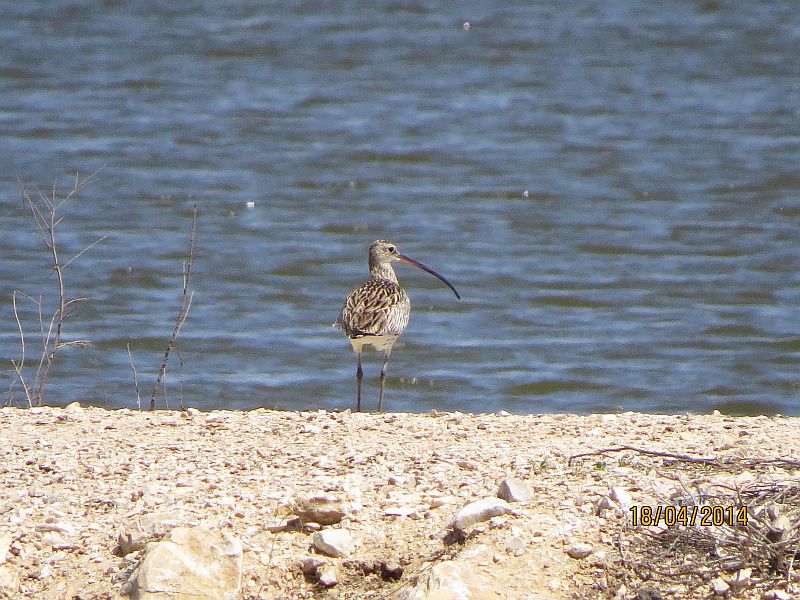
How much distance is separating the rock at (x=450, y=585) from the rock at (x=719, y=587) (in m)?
0.74

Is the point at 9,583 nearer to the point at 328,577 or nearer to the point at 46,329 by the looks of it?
the point at 328,577

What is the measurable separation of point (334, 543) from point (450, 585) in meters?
0.59

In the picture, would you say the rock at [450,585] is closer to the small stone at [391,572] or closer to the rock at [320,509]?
the small stone at [391,572]

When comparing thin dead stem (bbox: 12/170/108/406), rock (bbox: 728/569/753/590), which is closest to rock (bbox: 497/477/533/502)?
rock (bbox: 728/569/753/590)

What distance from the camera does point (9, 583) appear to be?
5.59 meters

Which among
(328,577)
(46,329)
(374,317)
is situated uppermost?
(328,577)

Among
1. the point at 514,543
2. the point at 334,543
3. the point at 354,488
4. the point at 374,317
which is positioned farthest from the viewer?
the point at 374,317

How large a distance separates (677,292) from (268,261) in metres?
3.91

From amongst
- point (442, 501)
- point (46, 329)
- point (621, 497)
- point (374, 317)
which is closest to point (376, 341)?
point (374, 317)

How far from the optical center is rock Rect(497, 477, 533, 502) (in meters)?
5.80

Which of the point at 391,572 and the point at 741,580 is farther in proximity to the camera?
the point at 391,572

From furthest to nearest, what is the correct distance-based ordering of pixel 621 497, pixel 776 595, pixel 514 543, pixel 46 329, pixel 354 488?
pixel 46 329 < pixel 354 488 < pixel 621 497 < pixel 514 543 < pixel 776 595

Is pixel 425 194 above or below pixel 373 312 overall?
below

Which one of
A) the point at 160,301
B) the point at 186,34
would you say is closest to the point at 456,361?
the point at 160,301
